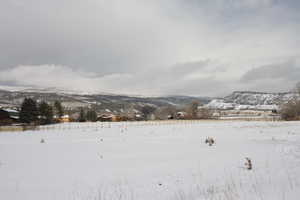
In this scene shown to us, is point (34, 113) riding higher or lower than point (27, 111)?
lower

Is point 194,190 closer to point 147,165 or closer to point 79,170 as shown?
point 147,165

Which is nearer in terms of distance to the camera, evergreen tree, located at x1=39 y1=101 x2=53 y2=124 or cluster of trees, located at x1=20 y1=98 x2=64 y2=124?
cluster of trees, located at x1=20 y1=98 x2=64 y2=124

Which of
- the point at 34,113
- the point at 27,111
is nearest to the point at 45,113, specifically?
the point at 34,113

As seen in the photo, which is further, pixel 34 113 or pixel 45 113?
pixel 45 113

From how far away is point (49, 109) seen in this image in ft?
190

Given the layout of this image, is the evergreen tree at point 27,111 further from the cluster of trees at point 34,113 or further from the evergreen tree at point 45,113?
the evergreen tree at point 45,113

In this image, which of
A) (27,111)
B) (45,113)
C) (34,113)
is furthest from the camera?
(45,113)

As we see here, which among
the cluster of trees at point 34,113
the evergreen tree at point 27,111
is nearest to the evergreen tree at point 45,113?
the cluster of trees at point 34,113

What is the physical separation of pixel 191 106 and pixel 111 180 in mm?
82911

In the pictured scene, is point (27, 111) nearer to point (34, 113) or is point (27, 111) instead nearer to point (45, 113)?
point (34, 113)

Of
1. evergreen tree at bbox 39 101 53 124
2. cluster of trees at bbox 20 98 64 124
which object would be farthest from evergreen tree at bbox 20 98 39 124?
evergreen tree at bbox 39 101 53 124

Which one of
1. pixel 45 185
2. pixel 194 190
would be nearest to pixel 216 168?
pixel 194 190

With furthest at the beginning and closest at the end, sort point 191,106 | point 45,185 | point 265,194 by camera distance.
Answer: point 191,106
point 45,185
point 265,194

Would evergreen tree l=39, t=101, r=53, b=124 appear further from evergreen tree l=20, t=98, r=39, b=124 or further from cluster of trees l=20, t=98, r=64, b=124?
evergreen tree l=20, t=98, r=39, b=124
